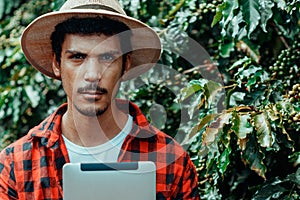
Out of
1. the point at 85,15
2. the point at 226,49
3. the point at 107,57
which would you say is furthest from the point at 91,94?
the point at 226,49

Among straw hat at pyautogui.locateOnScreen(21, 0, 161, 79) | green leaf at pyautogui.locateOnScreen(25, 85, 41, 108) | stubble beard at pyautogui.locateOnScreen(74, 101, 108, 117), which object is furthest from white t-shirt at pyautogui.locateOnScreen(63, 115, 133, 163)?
green leaf at pyautogui.locateOnScreen(25, 85, 41, 108)

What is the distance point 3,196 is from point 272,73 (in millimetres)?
1103

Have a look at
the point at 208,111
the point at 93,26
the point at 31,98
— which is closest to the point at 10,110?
the point at 31,98

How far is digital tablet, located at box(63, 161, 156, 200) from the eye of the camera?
1.76 metres

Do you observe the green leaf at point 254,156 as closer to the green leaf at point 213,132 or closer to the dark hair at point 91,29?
the green leaf at point 213,132

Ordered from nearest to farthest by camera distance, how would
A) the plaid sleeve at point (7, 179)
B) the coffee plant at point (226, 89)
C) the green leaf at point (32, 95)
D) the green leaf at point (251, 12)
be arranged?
1. the plaid sleeve at point (7, 179)
2. the coffee plant at point (226, 89)
3. the green leaf at point (251, 12)
4. the green leaf at point (32, 95)

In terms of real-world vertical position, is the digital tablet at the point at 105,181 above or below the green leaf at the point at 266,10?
below

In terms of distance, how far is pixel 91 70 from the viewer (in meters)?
1.92

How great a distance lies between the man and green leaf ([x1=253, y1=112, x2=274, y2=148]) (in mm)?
233

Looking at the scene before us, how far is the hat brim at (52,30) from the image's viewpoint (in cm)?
196

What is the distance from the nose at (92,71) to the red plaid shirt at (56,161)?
25 cm

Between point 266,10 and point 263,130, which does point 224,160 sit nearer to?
point 263,130

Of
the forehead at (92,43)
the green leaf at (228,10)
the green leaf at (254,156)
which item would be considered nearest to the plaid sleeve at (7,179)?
the forehead at (92,43)

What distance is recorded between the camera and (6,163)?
2.06 m
